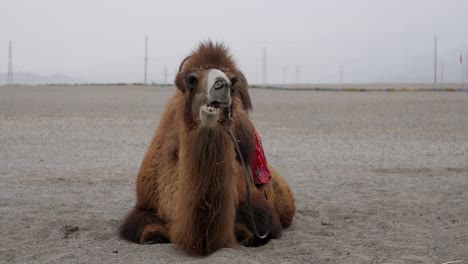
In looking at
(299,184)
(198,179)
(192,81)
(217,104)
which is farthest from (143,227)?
(299,184)

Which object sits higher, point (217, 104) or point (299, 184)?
point (217, 104)

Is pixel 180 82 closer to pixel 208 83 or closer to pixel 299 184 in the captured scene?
pixel 208 83

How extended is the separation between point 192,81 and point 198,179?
0.71 meters

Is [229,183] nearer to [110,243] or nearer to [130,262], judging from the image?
[130,262]

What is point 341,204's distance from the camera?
868 centimetres

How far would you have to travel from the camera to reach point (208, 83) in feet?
16.7

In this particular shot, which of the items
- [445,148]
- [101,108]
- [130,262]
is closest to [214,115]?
[130,262]

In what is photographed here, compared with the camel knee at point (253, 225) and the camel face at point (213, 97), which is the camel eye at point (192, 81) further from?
the camel knee at point (253, 225)

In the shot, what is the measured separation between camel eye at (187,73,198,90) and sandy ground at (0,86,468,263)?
4.11ft

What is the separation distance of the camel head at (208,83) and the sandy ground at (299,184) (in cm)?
106

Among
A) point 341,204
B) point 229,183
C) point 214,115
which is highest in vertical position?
point 214,115

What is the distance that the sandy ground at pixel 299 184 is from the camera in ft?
19.3

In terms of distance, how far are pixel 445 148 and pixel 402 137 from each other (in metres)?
2.30

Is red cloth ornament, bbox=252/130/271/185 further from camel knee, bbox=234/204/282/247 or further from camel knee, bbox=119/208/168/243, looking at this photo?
camel knee, bbox=119/208/168/243
